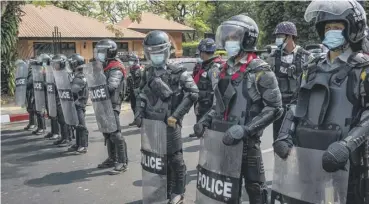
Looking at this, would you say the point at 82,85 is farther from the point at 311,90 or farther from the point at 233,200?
the point at 311,90

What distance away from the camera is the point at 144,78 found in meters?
4.57

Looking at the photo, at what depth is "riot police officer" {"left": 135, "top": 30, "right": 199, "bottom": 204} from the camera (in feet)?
14.1

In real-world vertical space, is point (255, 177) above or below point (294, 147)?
below

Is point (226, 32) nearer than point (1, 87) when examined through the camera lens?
Yes

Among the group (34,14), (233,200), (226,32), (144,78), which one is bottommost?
(233,200)

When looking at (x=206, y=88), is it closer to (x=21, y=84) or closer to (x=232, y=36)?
(x=232, y=36)

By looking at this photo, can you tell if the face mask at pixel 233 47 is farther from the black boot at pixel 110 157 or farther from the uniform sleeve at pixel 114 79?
the black boot at pixel 110 157

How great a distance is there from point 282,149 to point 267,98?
70 cm

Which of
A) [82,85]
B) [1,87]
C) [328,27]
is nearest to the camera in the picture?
[328,27]

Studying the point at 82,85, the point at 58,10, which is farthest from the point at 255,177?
the point at 58,10

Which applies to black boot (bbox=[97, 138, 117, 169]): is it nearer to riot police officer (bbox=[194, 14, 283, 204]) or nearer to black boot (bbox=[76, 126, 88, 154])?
black boot (bbox=[76, 126, 88, 154])

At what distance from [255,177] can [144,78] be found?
176cm

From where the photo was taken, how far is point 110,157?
20.4 ft

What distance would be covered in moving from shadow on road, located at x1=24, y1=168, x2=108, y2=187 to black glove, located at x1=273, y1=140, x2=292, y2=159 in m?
3.72
